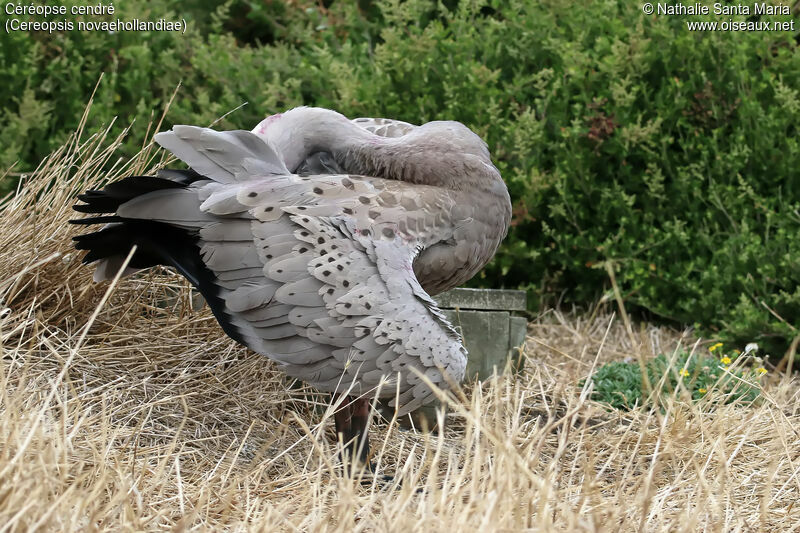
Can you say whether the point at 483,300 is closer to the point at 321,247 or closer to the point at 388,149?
the point at 388,149

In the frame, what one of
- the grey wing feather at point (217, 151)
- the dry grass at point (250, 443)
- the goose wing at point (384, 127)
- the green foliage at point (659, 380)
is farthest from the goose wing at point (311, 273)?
the green foliage at point (659, 380)

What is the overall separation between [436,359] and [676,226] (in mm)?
2132

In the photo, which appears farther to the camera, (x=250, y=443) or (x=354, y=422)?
(x=250, y=443)

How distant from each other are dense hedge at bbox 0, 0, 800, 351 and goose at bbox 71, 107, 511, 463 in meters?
1.52

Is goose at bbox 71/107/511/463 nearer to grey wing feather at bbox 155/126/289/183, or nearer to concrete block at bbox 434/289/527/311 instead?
grey wing feather at bbox 155/126/289/183

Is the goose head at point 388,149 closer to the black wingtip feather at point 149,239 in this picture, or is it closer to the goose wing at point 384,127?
the goose wing at point 384,127

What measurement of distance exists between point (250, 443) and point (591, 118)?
224cm

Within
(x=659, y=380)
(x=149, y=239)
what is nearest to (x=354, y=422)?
(x=149, y=239)

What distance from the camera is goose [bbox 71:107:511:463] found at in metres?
2.41

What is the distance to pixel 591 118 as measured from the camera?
421cm

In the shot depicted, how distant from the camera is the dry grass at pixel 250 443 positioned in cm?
194

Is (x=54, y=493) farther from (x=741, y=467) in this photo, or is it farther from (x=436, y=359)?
(x=741, y=467)

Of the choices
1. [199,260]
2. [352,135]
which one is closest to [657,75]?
[352,135]

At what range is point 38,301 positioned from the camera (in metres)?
3.15
